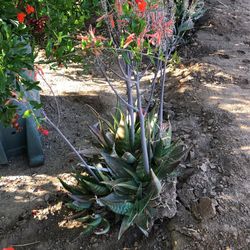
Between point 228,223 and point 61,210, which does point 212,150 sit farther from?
point 61,210

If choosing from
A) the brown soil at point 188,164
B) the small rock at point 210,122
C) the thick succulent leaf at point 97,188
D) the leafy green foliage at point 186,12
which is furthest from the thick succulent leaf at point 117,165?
the small rock at point 210,122

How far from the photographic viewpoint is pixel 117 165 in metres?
2.76

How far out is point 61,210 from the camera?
10.1 feet

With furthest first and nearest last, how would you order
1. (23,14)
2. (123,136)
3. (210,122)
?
(210,122), (123,136), (23,14)

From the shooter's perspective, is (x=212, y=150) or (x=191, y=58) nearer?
(x=212, y=150)

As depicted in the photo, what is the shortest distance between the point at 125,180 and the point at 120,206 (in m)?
0.21

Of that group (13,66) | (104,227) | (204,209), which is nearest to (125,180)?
(104,227)

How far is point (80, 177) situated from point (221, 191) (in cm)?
115

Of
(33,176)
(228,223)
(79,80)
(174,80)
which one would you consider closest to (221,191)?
(228,223)

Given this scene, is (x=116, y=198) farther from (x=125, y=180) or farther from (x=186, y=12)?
(x=186, y=12)

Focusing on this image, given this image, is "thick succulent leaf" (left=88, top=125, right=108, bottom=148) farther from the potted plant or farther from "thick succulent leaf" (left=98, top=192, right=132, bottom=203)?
the potted plant

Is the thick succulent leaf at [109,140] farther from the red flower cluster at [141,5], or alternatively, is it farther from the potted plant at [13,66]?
the red flower cluster at [141,5]

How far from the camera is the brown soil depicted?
9.00ft

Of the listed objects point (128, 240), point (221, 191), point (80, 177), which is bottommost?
point (128, 240)
